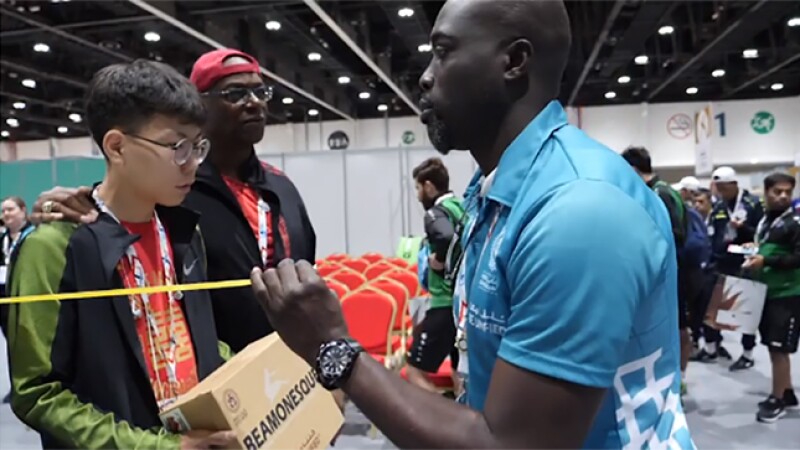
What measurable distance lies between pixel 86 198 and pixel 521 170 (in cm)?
98

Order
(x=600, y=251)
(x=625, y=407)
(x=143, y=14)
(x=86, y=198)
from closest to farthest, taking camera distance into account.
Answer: (x=600, y=251)
(x=625, y=407)
(x=86, y=198)
(x=143, y=14)

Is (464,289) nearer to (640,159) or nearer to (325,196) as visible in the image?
(640,159)

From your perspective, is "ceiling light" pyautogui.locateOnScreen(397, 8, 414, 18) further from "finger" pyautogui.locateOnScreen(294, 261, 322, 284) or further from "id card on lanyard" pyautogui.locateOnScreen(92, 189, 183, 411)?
A: "finger" pyautogui.locateOnScreen(294, 261, 322, 284)

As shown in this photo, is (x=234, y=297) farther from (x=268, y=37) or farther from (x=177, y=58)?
(x=177, y=58)

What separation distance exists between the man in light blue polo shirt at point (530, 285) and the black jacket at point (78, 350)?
57 cm

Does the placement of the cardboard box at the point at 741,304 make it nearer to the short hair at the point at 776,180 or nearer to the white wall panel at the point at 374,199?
the short hair at the point at 776,180

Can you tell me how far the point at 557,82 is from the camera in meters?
0.88

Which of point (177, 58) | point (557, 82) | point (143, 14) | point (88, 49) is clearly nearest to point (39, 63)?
point (88, 49)

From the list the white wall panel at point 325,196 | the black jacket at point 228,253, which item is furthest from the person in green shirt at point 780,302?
the white wall panel at point 325,196

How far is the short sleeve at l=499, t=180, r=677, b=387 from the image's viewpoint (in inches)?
26.2

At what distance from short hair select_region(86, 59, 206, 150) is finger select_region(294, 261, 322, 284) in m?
0.74

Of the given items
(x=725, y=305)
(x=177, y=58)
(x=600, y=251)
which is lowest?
(x=725, y=305)

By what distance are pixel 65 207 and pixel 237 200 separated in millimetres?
724

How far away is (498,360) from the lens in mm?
717
